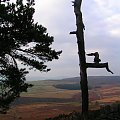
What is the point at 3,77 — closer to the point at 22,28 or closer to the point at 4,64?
the point at 4,64

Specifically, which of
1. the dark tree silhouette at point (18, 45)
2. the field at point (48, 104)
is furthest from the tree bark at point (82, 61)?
the field at point (48, 104)

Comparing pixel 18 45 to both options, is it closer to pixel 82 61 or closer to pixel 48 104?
pixel 82 61

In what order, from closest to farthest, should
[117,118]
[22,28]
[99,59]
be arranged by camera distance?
1. [117,118]
2. [99,59]
3. [22,28]

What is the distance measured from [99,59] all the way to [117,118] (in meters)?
4.78

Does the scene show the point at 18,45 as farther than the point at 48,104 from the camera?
No

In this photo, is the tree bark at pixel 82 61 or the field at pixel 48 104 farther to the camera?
the field at pixel 48 104

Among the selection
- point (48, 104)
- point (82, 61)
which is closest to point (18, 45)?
point (82, 61)

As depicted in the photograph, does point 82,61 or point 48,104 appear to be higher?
point 82,61

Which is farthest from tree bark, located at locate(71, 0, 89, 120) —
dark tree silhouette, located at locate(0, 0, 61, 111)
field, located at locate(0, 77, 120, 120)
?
field, located at locate(0, 77, 120, 120)

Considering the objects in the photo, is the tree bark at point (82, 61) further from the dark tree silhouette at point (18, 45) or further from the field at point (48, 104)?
the field at point (48, 104)

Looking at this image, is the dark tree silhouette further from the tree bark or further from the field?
the field

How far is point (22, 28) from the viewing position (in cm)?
2055

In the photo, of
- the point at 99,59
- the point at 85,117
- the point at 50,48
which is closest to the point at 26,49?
the point at 50,48

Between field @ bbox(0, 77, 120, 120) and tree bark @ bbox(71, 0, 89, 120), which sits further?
field @ bbox(0, 77, 120, 120)
